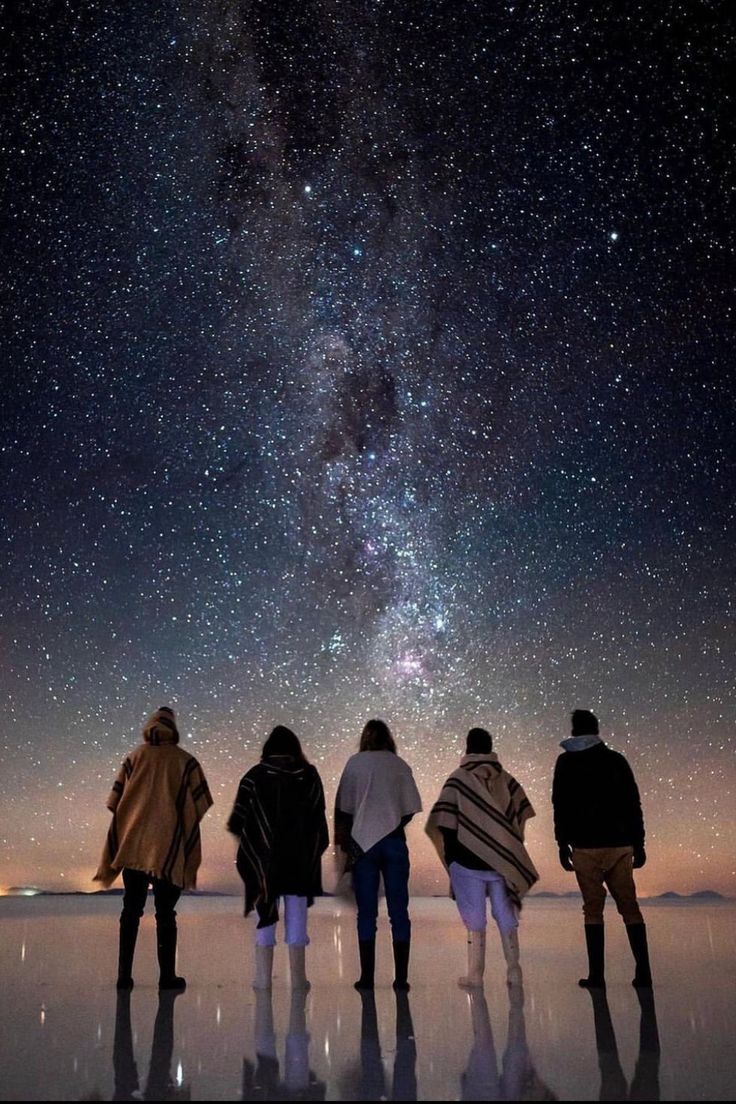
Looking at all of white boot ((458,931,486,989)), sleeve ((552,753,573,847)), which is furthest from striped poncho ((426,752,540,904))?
white boot ((458,931,486,989))

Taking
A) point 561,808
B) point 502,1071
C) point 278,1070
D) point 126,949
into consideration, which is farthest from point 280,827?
point 502,1071

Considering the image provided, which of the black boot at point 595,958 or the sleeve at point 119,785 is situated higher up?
the sleeve at point 119,785

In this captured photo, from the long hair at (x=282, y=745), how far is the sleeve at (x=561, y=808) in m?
1.76

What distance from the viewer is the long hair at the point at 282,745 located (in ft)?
22.8

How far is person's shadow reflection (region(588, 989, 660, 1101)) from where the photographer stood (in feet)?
11.2

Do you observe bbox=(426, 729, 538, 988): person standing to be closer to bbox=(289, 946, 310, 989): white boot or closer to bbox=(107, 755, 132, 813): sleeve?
bbox=(289, 946, 310, 989): white boot

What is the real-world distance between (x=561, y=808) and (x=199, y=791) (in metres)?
2.52

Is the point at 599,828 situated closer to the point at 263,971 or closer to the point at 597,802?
the point at 597,802

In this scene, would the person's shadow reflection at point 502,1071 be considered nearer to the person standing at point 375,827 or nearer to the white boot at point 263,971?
the white boot at point 263,971

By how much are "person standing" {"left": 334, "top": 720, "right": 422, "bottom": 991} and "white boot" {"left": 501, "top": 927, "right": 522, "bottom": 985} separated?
0.66 metres

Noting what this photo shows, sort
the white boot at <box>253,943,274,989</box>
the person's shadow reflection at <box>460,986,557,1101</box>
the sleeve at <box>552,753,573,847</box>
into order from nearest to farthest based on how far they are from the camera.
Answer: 1. the person's shadow reflection at <box>460,986,557,1101</box>
2. the white boot at <box>253,943,274,989</box>
3. the sleeve at <box>552,753,573,847</box>

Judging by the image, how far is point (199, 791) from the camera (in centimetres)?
725

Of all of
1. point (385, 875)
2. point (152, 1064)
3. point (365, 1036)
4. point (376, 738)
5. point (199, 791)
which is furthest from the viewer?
point (376, 738)

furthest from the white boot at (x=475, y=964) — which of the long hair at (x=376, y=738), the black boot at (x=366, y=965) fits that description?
the long hair at (x=376, y=738)
